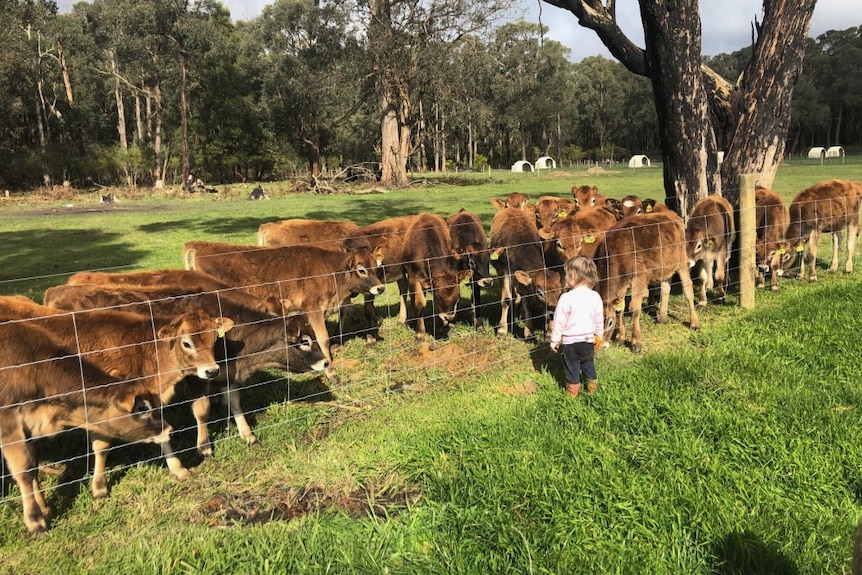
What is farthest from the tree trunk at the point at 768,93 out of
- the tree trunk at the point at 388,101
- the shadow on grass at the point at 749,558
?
the tree trunk at the point at 388,101

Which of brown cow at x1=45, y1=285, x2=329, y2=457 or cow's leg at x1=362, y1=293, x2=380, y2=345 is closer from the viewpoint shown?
brown cow at x1=45, y1=285, x2=329, y2=457

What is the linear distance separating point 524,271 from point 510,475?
14.0 feet

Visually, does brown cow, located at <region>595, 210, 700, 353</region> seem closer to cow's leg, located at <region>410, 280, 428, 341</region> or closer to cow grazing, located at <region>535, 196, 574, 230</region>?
cow grazing, located at <region>535, 196, 574, 230</region>

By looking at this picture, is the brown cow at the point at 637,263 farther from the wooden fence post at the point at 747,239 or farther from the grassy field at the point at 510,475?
the wooden fence post at the point at 747,239

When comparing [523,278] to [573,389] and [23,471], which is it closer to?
[573,389]

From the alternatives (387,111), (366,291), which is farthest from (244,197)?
(366,291)

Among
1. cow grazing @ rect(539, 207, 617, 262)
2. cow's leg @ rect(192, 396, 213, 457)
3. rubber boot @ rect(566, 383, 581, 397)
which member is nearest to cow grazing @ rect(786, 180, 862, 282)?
cow grazing @ rect(539, 207, 617, 262)

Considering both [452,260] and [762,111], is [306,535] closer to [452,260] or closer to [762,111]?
[452,260]

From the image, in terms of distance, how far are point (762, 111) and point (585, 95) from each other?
270ft

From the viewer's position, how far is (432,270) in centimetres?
839

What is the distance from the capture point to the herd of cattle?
15.1 ft

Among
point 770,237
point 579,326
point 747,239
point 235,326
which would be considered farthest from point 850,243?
point 235,326

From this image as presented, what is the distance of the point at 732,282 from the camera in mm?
10555

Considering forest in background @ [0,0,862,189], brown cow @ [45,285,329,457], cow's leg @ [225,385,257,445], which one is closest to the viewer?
cow's leg @ [225,385,257,445]
